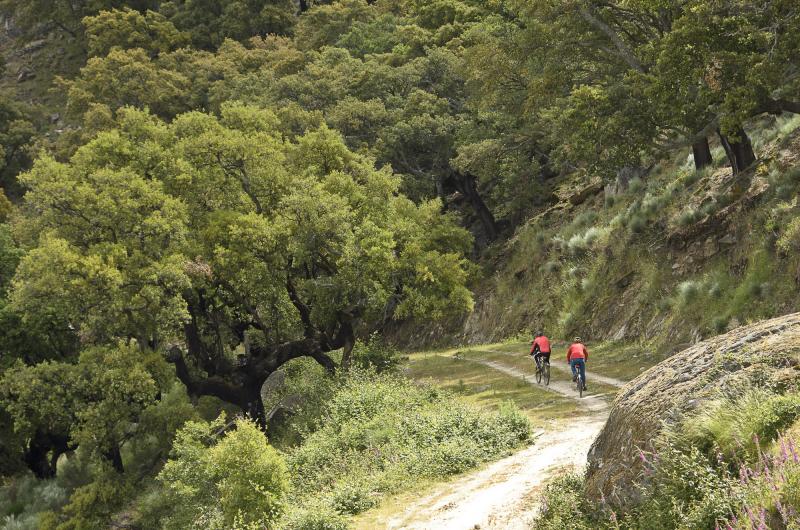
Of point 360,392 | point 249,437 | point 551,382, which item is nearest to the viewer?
point 249,437

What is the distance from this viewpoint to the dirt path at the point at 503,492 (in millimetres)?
8992

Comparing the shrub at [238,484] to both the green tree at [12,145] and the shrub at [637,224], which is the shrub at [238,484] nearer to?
the shrub at [637,224]

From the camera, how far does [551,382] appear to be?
21.1 m

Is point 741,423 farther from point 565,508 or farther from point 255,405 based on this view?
point 255,405

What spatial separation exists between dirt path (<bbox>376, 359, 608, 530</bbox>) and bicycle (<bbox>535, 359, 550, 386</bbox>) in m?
6.41

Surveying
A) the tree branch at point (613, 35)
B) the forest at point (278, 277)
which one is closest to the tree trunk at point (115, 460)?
the forest at point (278, 277)

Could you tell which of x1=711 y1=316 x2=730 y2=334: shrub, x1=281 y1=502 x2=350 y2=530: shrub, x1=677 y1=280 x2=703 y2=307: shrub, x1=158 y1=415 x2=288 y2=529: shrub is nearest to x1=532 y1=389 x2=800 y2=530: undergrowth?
x1=281 y1=502 x2=350 y2=530: shrub

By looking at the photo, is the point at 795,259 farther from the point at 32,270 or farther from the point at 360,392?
the point at 32,270

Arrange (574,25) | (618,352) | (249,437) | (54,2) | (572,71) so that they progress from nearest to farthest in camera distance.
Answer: (249,437) < (618,352) < (574,25) < (572,71) < (54,2)

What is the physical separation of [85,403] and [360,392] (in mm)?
8333

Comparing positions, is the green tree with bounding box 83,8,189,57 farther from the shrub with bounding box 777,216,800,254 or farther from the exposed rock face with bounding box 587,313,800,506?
the exposed rock face with bounding box 587,313,800,506

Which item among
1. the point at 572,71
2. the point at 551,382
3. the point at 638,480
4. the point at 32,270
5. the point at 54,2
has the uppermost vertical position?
the point at 54,2

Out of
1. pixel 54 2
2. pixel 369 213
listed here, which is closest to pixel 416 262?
pixel 369 213

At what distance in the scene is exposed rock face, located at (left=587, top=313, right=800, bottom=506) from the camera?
21.0ft
